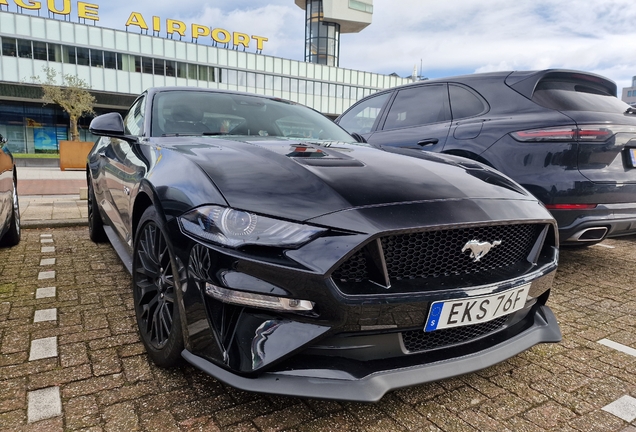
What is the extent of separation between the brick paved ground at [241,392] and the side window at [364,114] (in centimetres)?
298

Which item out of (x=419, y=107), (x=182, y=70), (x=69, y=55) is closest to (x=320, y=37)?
(x=182, y=70)

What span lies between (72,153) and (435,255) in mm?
19623

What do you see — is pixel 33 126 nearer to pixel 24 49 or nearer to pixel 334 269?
pixel 24 49

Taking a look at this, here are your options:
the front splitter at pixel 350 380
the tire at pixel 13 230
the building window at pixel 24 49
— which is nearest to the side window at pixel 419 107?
the front splitter at pixel 350 380

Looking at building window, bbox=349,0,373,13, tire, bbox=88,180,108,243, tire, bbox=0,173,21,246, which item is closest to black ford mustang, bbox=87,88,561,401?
tire, bbox=88,180,108,243

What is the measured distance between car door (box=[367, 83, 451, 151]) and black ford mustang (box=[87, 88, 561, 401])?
193 centimetres

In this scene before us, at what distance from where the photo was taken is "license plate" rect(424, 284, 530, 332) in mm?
1531

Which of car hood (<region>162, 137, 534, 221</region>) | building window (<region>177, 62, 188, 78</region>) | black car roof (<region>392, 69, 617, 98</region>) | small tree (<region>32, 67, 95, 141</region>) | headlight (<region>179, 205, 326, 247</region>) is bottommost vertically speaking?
headlight (<region>179, 205, 326, 247</region>)

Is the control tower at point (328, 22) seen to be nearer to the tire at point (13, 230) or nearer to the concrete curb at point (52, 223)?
the concrete curb at point (52, 223)

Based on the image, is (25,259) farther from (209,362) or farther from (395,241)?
(395,241)

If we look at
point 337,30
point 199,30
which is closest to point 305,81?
point 199,30

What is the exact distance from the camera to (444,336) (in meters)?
1.68

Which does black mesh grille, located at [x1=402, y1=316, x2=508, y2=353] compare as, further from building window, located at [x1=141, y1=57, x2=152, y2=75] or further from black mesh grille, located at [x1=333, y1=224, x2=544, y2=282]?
building window, located at [x1=141, y1=57, x2=152, y2=75]

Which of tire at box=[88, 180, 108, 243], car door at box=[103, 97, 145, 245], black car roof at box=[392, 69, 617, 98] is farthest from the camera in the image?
tire at box=[88, 180, 108, 243]
